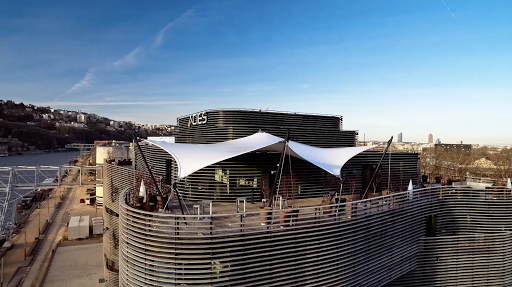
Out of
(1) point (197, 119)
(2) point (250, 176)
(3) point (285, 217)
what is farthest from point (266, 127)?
(3) point (285, 217)

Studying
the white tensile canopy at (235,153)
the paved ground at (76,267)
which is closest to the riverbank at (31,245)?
the paved ground at (76,267)

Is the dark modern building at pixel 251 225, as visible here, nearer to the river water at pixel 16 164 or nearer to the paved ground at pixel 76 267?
the paved ground at pixel 76 267

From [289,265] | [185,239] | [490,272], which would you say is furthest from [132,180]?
[490,272]

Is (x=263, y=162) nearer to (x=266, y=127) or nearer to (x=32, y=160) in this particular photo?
(x=266, y=127)

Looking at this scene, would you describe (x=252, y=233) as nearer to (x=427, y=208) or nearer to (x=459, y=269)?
(x=427, y=208)

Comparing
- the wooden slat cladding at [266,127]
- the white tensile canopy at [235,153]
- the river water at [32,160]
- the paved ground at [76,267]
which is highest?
the wooden slat cladding at [266,127]

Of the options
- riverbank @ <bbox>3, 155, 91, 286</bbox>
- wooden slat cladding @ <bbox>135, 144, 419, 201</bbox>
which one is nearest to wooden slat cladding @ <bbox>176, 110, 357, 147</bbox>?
wooden slat cladding @ <bbox>135, 144, 419, 201</bbox>
